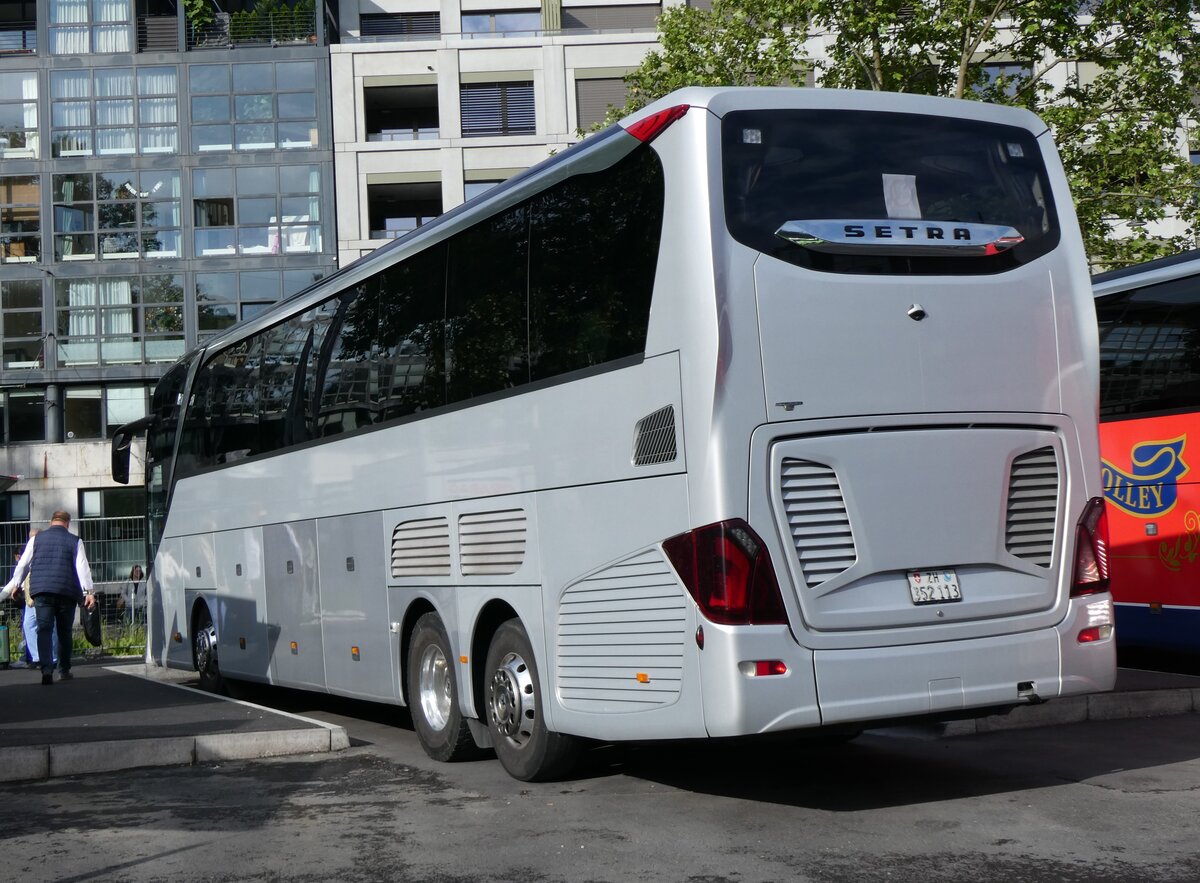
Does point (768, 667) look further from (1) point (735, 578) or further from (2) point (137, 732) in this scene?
(2) point (137, 732)

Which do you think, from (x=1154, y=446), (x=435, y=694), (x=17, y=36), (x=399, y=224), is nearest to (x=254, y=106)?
(x=399, y=224)

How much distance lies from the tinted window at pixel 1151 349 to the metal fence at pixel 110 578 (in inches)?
656

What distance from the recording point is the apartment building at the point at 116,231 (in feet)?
144

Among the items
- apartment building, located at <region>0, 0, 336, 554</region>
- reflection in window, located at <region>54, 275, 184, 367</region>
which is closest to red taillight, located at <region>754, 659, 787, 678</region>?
apartment building, located at <region>0, 0, 336, 554</region>

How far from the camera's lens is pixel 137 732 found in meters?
11.1

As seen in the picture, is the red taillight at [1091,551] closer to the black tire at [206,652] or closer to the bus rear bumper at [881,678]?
the bus rear bumper at [881,678]

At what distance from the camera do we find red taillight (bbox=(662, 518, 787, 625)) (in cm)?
715

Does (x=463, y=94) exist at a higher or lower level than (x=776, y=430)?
higher

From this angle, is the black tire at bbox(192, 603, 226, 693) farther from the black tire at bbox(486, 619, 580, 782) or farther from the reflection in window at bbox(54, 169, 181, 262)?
the reflection in window at bbox(54, 169, 181, 262)

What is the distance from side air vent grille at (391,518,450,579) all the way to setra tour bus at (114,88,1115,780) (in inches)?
11.9

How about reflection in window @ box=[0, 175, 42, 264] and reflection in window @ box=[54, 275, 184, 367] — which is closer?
reflection in window @ box=[54, 275, 184, 367]

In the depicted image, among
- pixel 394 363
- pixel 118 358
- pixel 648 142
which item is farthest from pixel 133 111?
pixel 648 142

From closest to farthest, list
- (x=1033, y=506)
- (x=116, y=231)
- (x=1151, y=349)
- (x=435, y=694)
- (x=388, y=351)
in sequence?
(x=1033, y=506), (x=435, y=694), (x=388, y=351), (x=1151, y=349), (x=116, y=231)

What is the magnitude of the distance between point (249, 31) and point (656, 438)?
41.6 m
